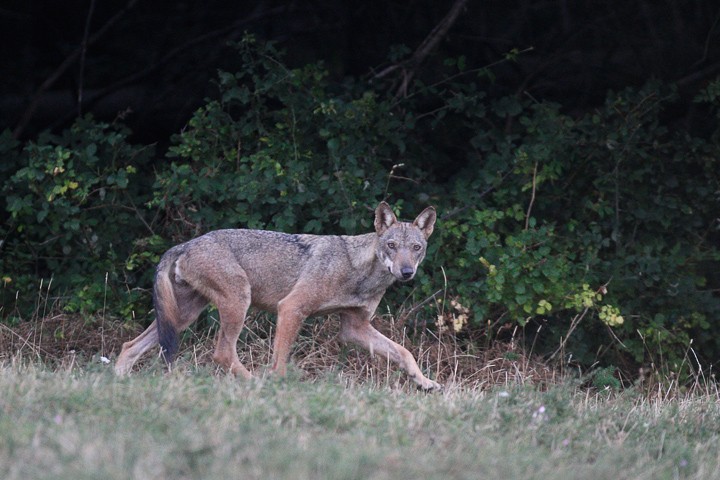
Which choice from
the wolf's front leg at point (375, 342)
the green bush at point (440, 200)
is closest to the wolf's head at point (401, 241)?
the wolf's front leg at point (375, 342)

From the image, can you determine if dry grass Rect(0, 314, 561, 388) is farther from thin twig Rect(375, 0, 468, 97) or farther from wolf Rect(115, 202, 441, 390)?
thin twig Rect(375, 0, 468, 97)

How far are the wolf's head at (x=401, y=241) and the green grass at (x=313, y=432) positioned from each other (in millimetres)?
A: 1390

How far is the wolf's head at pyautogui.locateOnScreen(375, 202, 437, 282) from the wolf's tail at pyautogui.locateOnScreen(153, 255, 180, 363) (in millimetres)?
1732

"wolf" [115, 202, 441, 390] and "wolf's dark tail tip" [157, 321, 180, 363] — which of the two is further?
"wolf" [115, 202, 441, 390]

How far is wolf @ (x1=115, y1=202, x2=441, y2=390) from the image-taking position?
8195 millimetres

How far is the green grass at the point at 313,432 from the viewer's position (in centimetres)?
446

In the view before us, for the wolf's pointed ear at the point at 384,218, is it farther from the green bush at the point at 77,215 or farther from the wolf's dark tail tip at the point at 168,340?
the green bush at the point at 77,215

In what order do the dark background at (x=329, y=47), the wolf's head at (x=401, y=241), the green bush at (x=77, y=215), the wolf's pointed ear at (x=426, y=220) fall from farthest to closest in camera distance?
the dark background at (x=329, y=47) < the green bush at (x=77, y=215) < the wolf's pointed ear at (x=426, y=220) < the wolf's head at (x=401, y=241)

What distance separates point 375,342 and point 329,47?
4775 mm

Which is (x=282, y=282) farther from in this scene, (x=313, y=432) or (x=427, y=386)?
(x=313, y=432)

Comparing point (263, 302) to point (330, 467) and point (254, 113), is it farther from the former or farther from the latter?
point (330, 467)

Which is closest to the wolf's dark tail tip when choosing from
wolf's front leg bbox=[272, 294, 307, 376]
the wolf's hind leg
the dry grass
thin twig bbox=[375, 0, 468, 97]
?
the wolf's hind leg

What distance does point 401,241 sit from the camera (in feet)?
27.7

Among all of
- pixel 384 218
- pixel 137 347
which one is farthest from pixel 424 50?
pixel 137 347
